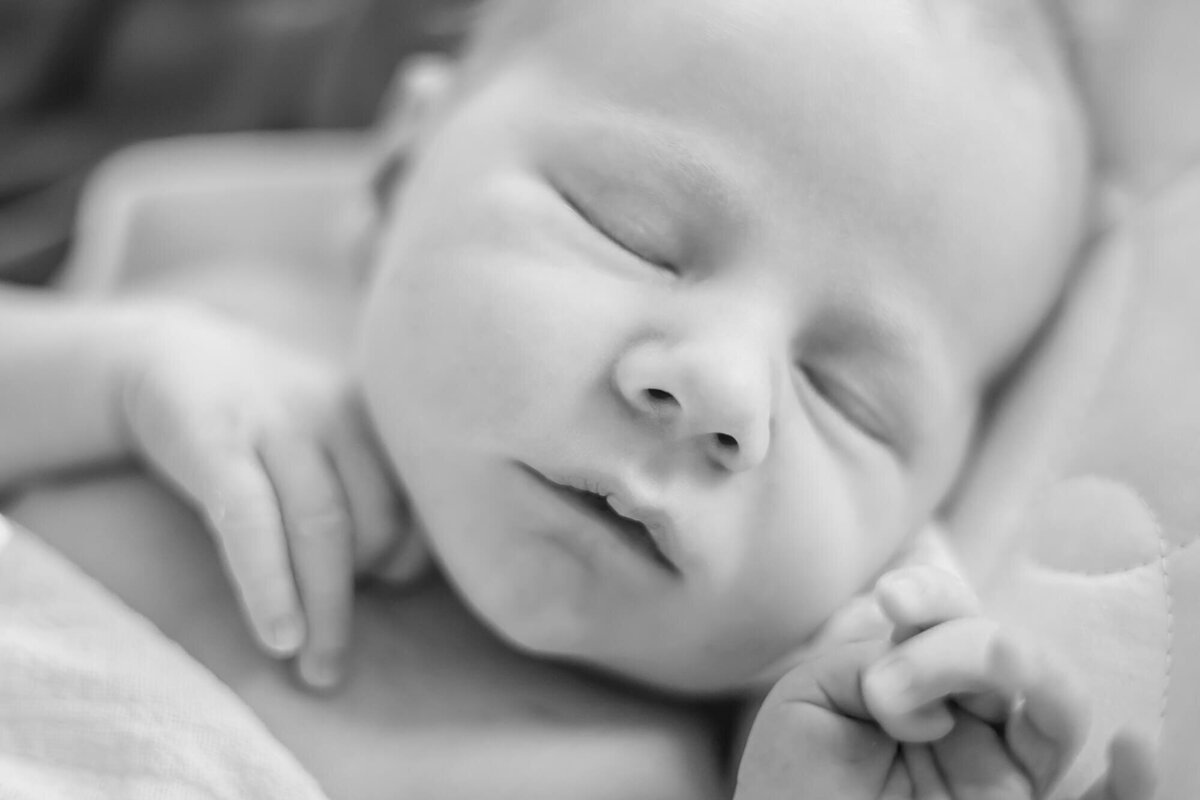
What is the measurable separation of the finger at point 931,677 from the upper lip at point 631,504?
16 centimetres

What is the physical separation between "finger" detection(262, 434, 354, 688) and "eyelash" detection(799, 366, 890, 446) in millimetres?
357

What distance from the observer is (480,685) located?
2.99 ft

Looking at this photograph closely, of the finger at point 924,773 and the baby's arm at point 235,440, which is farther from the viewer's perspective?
the baby's arm at point 235,440

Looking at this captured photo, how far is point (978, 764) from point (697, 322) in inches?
12.2

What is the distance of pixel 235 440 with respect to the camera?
36.0 inches

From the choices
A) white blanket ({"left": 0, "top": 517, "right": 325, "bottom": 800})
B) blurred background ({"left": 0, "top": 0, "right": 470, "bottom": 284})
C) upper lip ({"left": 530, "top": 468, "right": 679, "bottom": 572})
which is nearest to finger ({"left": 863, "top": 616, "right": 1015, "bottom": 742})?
upper lip ({"left": 530, "top": 468, "right": 679, "bottom": 572})

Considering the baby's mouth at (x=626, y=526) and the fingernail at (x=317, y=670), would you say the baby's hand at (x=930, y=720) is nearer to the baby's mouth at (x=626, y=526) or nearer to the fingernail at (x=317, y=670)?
the baby's mouth at (x=626, y=526)

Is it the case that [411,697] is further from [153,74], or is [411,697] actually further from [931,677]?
[153,74]

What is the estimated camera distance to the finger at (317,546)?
2.86 ft

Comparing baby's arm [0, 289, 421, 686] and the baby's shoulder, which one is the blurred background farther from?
the baby's shoulder

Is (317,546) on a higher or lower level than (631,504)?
lower

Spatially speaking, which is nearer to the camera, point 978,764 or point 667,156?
point 978,764

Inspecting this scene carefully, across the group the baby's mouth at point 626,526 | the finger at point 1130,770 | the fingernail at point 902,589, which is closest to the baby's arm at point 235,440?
the baby's mouth at point 626,526

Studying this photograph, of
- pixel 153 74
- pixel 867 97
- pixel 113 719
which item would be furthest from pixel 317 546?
pixel 153 74
